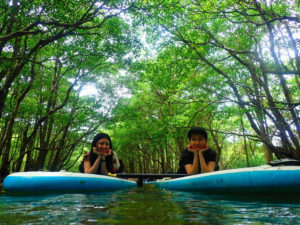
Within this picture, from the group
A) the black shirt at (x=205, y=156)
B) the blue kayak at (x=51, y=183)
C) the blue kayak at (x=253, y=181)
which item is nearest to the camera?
the blue kayak at (x=253, y=181)

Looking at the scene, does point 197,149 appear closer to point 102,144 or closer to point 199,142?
point 199,142

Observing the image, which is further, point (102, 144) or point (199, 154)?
point (102, 144)

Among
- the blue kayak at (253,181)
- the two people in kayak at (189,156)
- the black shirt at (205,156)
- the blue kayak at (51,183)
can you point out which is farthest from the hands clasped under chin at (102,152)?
the blue kayak at (253,181)

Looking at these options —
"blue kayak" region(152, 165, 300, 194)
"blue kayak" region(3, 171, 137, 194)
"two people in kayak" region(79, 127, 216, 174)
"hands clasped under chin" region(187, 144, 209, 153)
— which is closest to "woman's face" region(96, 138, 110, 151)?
"two people in kayak" region(79, 127, 216, 174)

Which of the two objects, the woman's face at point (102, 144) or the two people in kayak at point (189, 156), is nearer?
the two people in kayak at point (189, 156)

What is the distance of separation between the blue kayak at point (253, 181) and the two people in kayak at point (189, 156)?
847mm

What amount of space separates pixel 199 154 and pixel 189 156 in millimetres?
378

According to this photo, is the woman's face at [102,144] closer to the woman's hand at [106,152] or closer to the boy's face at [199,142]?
the woman's hand at [106,152]

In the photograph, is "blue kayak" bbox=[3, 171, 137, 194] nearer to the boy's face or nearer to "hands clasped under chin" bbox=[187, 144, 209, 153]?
"hands clasped under chin" bbox=[187, 144, 209, 153]

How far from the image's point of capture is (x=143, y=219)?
1.67m

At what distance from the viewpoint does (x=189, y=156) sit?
495 cm

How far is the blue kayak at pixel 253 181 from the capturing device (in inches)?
116

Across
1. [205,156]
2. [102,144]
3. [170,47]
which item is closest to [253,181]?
[205,156]

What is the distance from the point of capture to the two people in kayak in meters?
4.71
